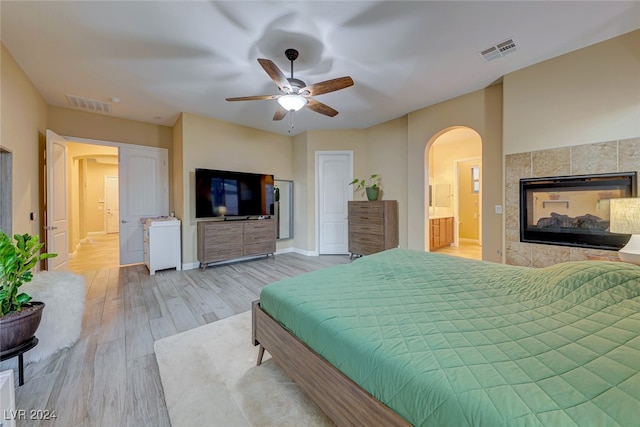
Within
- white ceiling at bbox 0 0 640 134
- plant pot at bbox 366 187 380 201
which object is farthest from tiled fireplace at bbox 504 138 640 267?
plant pot at bbox 366 187 380 201

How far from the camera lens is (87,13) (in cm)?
215

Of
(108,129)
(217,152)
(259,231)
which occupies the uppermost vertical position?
(108,129)

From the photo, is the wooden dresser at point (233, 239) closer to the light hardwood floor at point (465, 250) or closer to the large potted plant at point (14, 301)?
the large potted plant at point (14, 301)

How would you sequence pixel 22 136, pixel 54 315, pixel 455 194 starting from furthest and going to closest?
1. pixel 455 194
2. pixel 22 136
3. pixel 54 315

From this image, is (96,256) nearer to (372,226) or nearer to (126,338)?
(126,338)

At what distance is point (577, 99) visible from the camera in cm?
274

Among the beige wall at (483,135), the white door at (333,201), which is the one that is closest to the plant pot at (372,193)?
the white door at (333,201)

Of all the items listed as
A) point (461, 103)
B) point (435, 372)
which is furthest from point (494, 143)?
point (435, 372)

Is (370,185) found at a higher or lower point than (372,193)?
higher

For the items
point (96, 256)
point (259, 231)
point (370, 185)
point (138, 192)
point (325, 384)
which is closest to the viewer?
point (325, 384)

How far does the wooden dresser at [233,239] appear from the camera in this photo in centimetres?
441

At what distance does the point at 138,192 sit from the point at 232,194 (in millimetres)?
1835

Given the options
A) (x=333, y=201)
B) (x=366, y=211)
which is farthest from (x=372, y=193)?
(x=333, y=201)

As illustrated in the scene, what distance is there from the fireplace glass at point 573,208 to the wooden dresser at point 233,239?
4263mm
